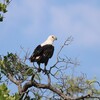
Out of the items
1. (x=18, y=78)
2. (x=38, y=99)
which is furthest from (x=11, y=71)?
(x=38, y=99)

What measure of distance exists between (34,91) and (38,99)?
180 millimetres

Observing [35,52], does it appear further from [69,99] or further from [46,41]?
[69,99]

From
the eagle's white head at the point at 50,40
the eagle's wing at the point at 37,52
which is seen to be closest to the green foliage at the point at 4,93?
the eagle's wing at the point at 37,52

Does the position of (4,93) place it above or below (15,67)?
below

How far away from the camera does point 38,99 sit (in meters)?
8.17

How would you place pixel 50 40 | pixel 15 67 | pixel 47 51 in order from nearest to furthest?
pixel 15 67
pixel 47 51
pixel 50 40

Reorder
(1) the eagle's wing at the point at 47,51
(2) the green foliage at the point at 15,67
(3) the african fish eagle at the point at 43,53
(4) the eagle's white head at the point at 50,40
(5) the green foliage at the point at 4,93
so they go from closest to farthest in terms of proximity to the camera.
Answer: (5) the green foliage at the point at 4,93 < (2) the green foliage at the point at 15,67 < (3) the african fish eagle at the point at 43,53 < (1) the eagle's wing at the point at 47,51 < (4) the eagle's white head at the point at 50,40

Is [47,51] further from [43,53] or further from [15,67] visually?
[15,67]

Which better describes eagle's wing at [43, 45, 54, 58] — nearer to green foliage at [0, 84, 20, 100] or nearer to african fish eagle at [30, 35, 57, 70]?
african fish eagle at [30, 35, 57, 70]

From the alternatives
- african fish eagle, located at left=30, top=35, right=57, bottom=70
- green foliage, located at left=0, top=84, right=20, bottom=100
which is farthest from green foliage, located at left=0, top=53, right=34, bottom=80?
green foliage, located at left=0, top=84, right=20, bottom=100

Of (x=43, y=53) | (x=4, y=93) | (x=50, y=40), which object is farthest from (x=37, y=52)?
(x=4, y=93)

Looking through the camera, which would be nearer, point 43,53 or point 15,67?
point 15,67

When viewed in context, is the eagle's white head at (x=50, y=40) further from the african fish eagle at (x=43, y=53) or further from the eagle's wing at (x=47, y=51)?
the eagle's wing at (x=47, y=51)

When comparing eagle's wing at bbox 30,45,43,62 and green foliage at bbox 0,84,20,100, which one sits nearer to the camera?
green foliage at bbox 0,84,20,100
